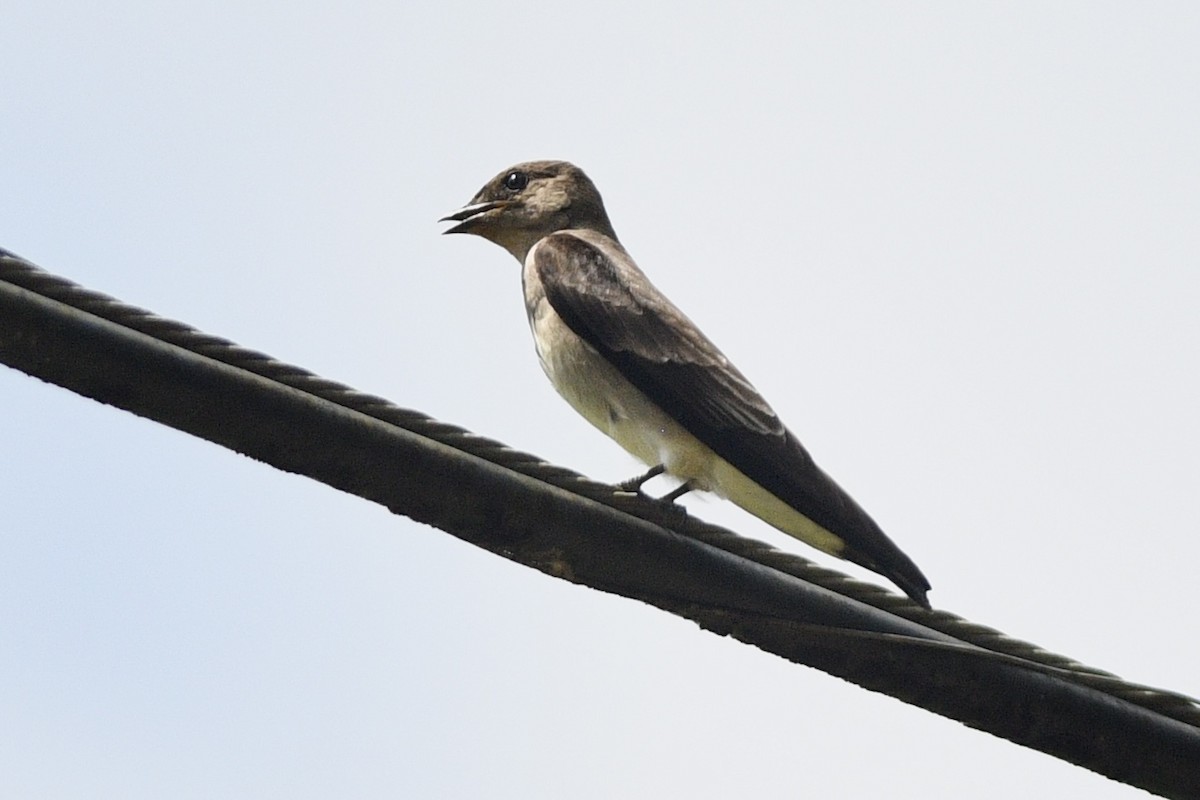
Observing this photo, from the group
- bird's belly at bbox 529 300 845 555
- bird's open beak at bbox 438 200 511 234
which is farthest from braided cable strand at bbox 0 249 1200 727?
bird's open beak at bbox 438 200 511 234

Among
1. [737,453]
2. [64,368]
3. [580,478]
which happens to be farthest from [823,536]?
[64,368]

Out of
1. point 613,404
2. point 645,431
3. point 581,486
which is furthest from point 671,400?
point 581,486

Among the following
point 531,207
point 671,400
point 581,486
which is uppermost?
point 531,207

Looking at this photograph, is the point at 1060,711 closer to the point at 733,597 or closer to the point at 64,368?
the point at 733,597

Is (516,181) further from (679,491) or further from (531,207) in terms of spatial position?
(679,491)

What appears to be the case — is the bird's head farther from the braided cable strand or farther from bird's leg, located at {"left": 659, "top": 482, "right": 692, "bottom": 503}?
the braided cable strand

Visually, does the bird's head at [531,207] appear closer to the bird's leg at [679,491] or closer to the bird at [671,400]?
the bird at [671,400]
